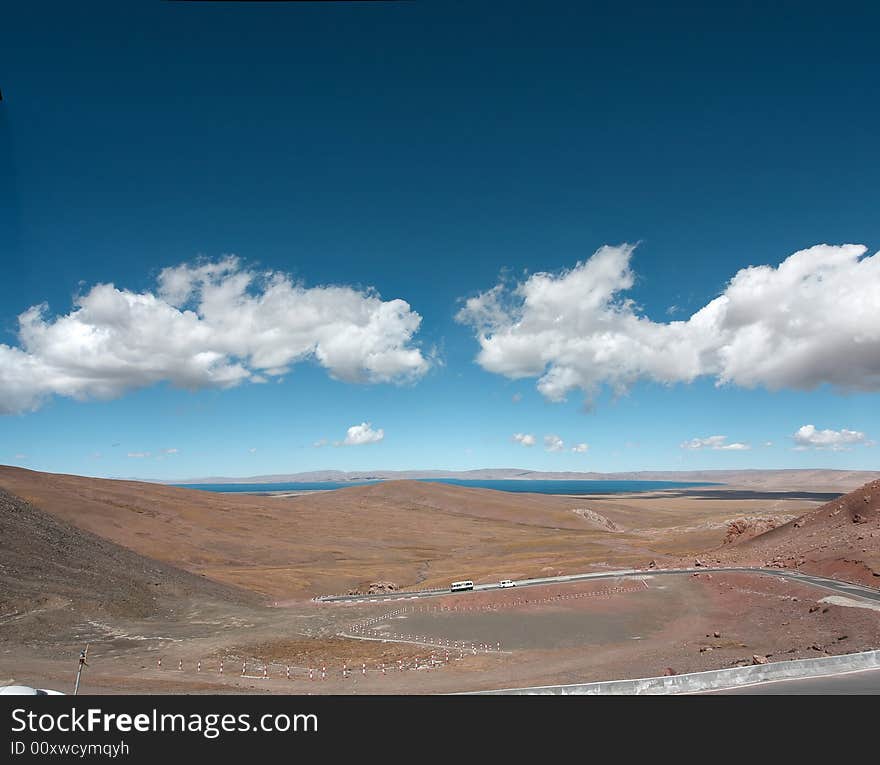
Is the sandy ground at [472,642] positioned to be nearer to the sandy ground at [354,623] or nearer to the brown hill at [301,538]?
the sandy ground at [354,623]

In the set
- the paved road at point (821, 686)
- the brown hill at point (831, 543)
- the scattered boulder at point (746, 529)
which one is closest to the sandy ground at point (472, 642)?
the paved road at point (821, 686)

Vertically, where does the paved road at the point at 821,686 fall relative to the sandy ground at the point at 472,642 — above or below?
above

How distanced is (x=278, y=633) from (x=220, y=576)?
114ft

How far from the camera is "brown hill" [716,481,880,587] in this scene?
49781mm

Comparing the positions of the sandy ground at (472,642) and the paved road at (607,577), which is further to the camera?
the paved road at (607,577)

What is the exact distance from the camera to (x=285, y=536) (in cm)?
11144

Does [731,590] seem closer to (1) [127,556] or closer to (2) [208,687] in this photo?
(2) [208,687]

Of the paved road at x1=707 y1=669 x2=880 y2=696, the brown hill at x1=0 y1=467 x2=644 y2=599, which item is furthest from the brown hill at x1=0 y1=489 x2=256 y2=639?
the paved road at x1=707 y1=669 x2=880 y2=696

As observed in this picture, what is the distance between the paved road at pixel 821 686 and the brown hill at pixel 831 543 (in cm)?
3128

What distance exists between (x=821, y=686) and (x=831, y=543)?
49.4 meters

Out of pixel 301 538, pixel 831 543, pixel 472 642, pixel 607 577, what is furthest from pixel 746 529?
pixel 301 538

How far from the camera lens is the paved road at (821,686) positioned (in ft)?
62.0

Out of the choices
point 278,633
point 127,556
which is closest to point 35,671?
point 278,633

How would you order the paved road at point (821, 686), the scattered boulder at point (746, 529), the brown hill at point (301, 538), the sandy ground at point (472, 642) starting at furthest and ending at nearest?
1. the scattered boulder at point (746, 529)
2. the brown hill at point (301, 538)
3. the sandy ground at point (472, 642)
4. the paved road at point (821, 686)
